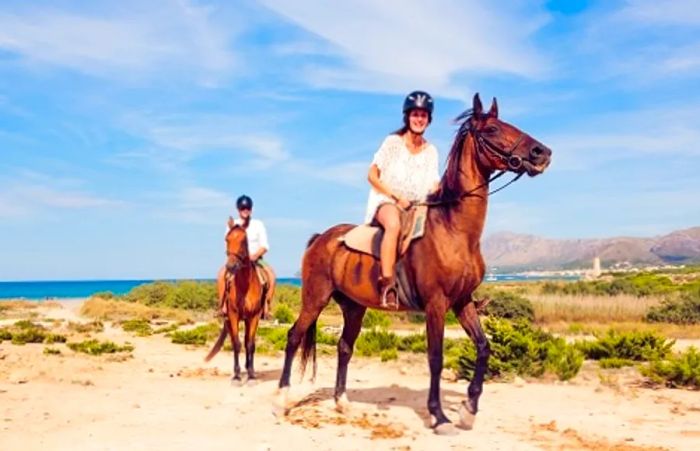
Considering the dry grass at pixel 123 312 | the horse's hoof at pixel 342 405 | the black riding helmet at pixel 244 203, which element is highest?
the black riding helmet at pixel 244 203

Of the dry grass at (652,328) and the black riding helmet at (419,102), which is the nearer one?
the black riding helmet at (419,102)

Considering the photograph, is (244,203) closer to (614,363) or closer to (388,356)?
(388,356)

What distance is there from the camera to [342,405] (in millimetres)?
7613

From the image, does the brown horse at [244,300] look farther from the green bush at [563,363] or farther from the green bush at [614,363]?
the green bush at [614,363]

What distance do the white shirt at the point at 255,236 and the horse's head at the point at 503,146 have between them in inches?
189

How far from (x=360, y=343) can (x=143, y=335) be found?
27.4 feet

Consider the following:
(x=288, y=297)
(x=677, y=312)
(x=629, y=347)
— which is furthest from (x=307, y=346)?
(x=288, y=297)

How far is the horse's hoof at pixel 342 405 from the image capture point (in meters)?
7.54

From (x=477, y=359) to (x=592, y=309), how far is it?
819 inches

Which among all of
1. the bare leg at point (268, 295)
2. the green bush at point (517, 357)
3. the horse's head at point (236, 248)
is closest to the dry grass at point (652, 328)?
the green bush at point (517, 357)

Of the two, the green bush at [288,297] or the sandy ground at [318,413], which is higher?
the green bush at [288,297]

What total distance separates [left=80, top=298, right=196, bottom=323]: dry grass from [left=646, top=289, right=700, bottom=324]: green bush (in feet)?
61.9

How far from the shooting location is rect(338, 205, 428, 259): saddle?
21.6 feet

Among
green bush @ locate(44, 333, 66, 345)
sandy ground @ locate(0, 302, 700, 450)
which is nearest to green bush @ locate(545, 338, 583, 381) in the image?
sandy ground @ locate(0, 302, 700, 450)
